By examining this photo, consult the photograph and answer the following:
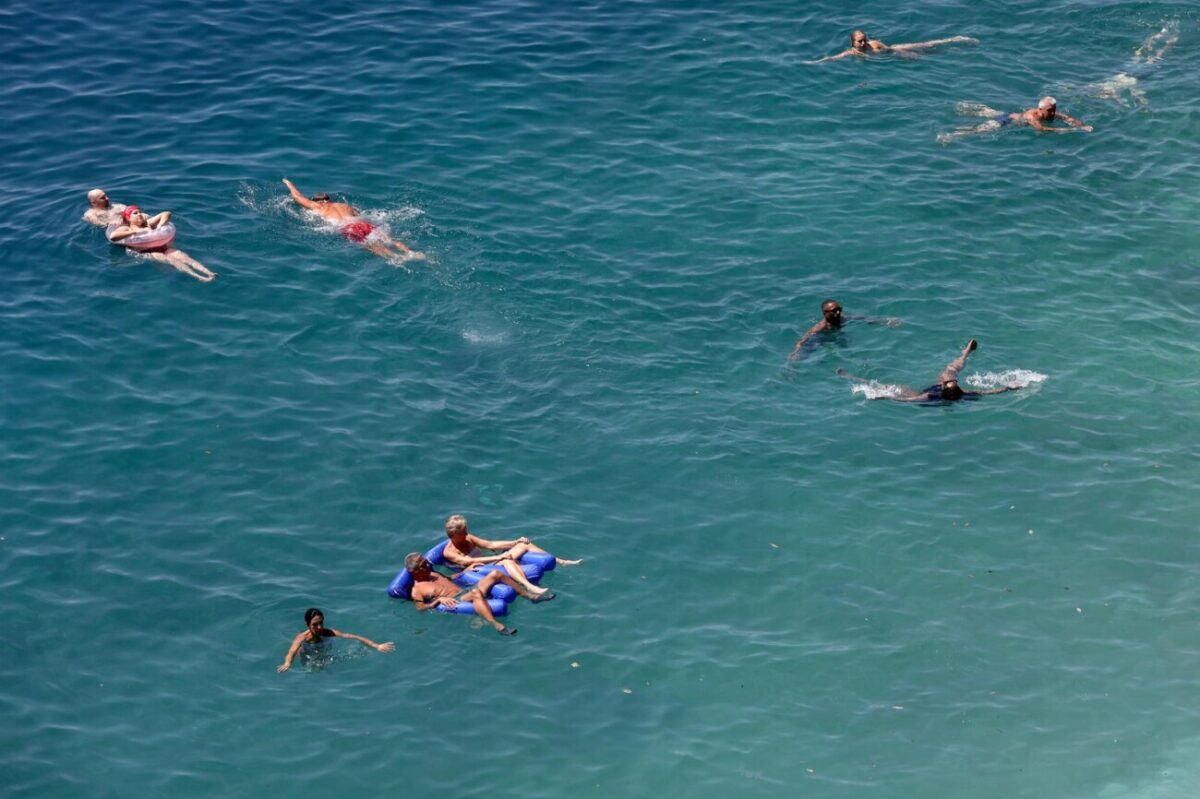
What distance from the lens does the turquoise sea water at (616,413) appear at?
20812 mm

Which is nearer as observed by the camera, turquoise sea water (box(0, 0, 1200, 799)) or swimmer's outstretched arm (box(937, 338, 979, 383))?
turquoise sea water (box(0, 0, 1200, 799))

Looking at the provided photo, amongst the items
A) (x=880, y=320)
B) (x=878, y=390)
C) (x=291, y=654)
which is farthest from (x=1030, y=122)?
(x=291, y=654)

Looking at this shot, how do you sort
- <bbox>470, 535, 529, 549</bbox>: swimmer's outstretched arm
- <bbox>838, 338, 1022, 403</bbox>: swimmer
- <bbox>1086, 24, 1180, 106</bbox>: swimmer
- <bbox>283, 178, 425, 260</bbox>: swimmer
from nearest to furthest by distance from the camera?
<bbox>470, 535, 529, 549</bbox>: swimmer's outstretched arm
<bbox>838, 338, 1022, 403</bbox>: swimmer
<bbox>283, 178, 425, 260</bbox>: swimmer
<bbox>1086, 24, 1180, 106</bbox>: swimmer

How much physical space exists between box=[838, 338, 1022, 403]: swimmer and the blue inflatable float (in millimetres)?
8542

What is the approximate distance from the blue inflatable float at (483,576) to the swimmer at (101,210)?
14288 millimetres

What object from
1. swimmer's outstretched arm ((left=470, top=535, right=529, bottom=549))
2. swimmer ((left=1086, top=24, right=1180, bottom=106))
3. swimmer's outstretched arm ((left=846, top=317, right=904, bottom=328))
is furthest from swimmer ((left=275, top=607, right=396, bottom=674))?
swimmer ((left=1086, top=24, right=1180, bottom=106))

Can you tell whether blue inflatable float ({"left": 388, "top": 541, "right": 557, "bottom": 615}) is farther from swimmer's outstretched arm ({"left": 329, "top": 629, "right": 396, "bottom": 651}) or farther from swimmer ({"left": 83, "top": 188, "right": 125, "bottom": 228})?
swimmer ({"left": 83, "top": 188, "right": 125, "bottom": 228})

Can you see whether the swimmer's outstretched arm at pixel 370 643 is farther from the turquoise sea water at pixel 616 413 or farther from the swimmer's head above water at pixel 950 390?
the swimmer's head above water at pixel 950 390

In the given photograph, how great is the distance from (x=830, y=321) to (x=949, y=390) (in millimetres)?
3100

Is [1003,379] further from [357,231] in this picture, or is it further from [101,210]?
[101,210]

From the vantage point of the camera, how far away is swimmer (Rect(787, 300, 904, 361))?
91.5 ft

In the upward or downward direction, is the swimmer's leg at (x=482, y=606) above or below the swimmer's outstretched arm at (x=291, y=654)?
above

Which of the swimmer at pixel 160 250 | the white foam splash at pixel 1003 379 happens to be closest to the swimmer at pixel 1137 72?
the white foam splash at pixel 1003 379

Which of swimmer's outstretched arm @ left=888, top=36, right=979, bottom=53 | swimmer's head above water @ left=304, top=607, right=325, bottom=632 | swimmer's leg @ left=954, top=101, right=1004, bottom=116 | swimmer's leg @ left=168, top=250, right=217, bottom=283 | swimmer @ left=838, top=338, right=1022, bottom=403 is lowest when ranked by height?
swimmer's head above water @ left=304, top=607, right=325, bottom=632
